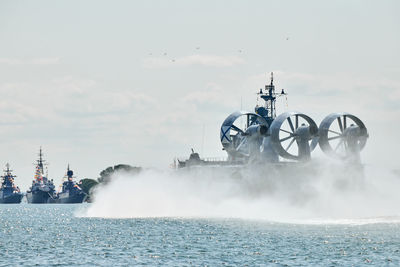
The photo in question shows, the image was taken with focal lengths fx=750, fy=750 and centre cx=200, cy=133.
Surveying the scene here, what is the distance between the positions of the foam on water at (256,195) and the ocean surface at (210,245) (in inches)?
878

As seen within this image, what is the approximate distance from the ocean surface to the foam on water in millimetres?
22291

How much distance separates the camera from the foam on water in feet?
363

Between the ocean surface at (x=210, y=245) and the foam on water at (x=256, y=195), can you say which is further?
the foam on water at (x=256, y=195)

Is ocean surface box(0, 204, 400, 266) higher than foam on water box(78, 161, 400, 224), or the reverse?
foam on water box(78, 161, 400, 224)

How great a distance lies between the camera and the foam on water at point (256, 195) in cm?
11062

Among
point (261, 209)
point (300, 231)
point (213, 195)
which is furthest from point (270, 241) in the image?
point (213, 195)

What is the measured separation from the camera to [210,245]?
214 feet

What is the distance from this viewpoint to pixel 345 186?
4461 inches

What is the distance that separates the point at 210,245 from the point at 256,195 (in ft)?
182

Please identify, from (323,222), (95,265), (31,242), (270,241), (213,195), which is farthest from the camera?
(213,195)

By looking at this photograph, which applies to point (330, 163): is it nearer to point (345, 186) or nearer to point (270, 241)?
point (345, 186)

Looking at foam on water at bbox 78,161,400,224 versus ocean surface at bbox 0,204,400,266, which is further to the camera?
foam on water at bbox 78,161,400,224

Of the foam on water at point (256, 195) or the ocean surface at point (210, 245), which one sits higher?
the foam on water at point (256, 195)

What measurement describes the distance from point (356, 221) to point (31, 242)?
39901mm
